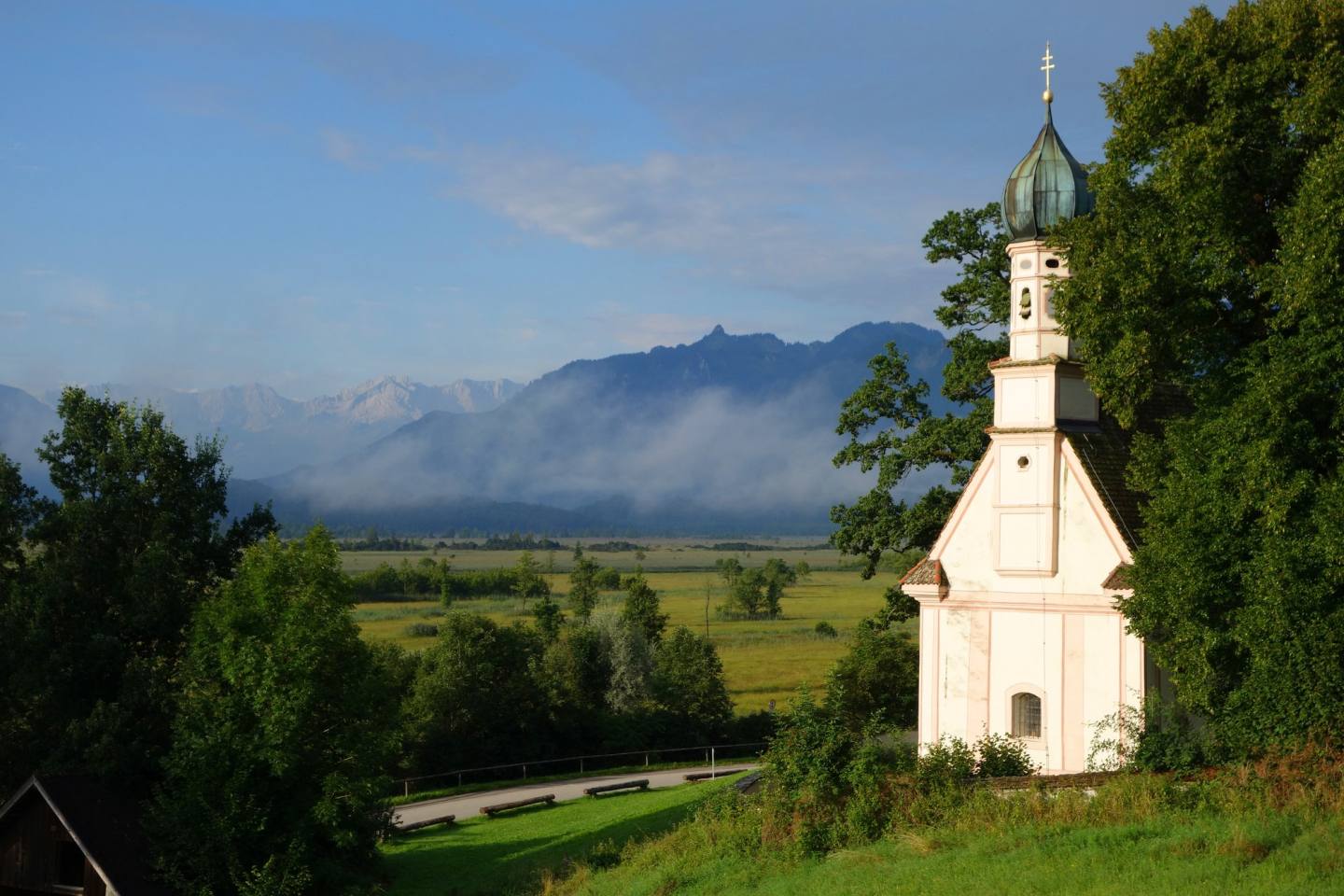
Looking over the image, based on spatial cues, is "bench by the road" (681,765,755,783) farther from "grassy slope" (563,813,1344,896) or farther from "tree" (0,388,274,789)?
"grassy slope" (563,813,1344,896)

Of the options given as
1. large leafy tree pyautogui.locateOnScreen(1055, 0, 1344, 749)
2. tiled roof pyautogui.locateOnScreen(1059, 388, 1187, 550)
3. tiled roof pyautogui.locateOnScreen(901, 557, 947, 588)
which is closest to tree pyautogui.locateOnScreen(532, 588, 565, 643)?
tiled roof pyautogui.locateOnScreen(901, 557, 947, 588)

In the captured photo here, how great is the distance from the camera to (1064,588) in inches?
1187

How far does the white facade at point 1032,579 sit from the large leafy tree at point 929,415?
6.49m

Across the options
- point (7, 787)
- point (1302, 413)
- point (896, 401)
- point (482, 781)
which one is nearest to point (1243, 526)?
point (1302, 413)

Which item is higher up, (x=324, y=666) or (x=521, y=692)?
(x=324, y=666)

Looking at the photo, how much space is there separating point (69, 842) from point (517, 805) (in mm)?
16225

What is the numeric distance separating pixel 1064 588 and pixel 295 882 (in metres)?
18.5

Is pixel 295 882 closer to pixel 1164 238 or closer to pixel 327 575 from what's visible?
pixel 327 575

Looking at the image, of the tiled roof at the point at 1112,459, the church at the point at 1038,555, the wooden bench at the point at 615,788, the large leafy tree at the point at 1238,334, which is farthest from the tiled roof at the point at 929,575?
the wooden bench at the point at 615,788

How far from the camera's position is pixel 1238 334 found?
25.8 meters

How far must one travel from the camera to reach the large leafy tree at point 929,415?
38.9 m

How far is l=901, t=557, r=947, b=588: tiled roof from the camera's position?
32.2 m

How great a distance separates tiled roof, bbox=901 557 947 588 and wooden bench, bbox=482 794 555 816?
18.5 metres

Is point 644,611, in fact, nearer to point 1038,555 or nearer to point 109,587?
point 109,587
